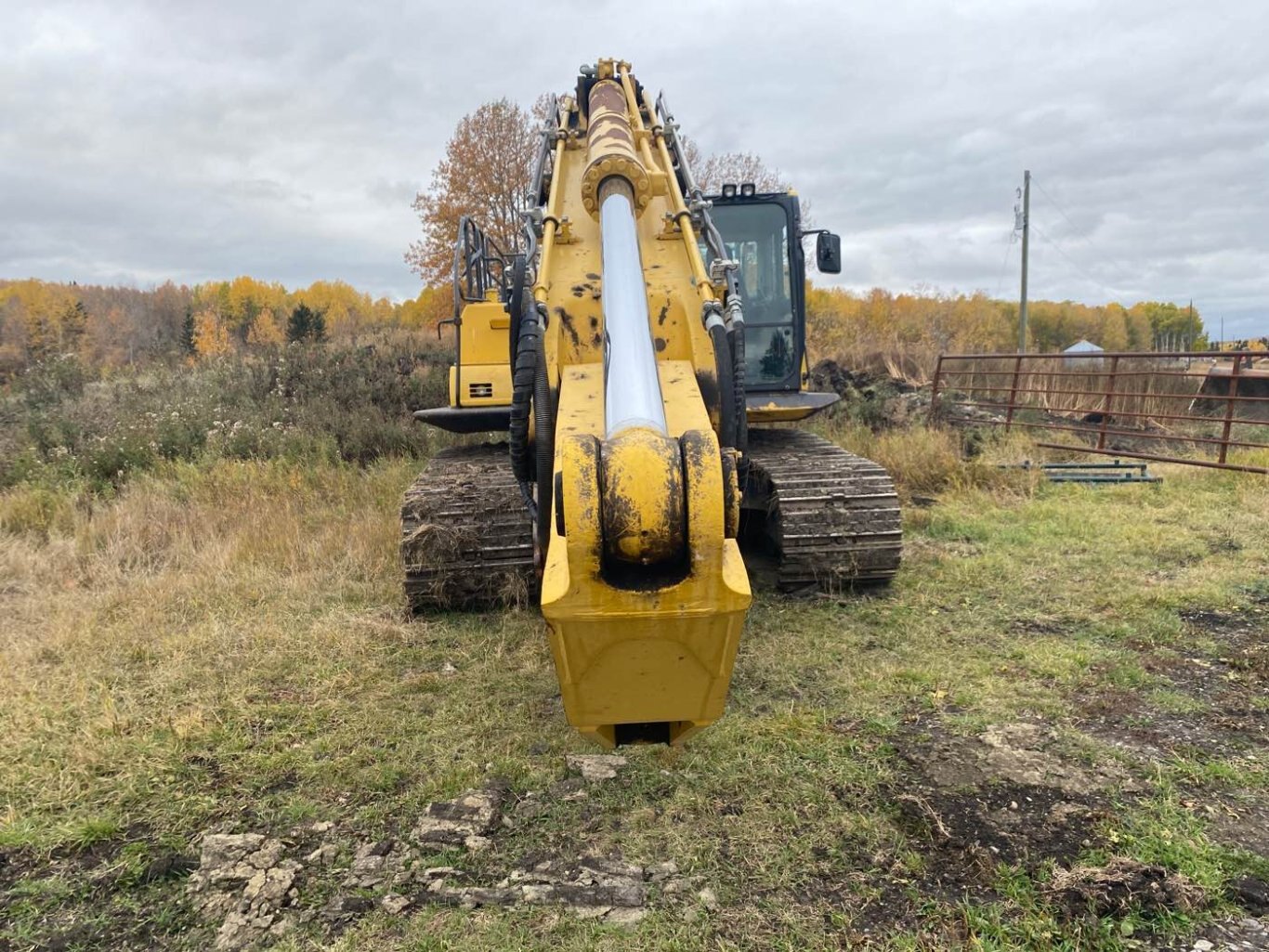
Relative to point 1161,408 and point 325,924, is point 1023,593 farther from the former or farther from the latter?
point 1161,408

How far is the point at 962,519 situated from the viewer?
697 cm

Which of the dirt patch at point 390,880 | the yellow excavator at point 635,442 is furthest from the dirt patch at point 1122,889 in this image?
the yellow excavator at point 635,442

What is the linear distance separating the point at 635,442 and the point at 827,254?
4.31m

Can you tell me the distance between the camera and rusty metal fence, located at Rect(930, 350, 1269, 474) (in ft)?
29.7

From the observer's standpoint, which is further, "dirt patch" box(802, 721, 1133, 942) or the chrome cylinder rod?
"dirt patch" box(802, 721, 1133, 942)

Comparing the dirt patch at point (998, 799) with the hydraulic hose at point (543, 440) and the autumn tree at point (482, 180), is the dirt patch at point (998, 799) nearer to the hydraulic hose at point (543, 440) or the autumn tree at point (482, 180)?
the hydraulic hose at point (543, 440)

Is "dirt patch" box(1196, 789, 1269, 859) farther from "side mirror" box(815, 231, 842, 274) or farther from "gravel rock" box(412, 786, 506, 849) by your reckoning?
"side mirror" box(815, 231, 842, 274)

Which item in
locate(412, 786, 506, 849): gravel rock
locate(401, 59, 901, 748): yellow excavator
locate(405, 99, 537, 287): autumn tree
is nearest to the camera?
locate(401, 59, 901, 748): yellow excavator

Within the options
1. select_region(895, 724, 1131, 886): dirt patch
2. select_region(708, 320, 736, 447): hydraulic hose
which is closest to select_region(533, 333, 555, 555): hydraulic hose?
select_region(708, 320, 736, 447): hydraulic hose

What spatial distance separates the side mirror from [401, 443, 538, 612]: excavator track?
2.71 metres

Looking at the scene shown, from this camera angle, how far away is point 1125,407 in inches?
562

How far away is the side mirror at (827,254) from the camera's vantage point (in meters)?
5.89

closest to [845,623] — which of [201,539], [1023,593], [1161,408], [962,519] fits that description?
[1023,593]

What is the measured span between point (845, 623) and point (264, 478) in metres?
5.99
